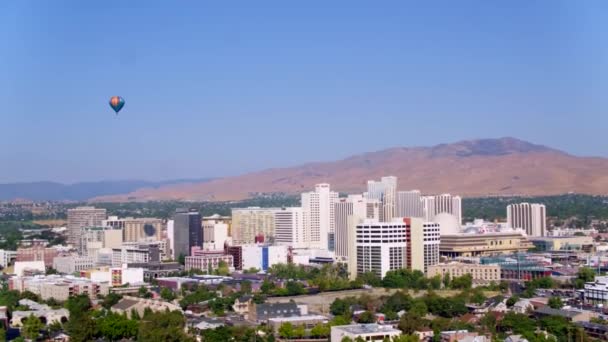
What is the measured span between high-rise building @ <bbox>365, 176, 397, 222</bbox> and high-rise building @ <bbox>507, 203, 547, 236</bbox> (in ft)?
16.0

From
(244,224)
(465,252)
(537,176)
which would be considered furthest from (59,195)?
(465,252)

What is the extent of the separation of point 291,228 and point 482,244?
7.18 m

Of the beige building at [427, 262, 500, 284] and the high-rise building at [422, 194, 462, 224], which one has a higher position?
the high-rise building at [422, 194, 462, 224]

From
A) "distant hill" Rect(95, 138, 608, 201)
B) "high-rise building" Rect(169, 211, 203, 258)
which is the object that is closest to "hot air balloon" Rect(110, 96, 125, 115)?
"high-rise building" Rect(169, 211, 203, 258)

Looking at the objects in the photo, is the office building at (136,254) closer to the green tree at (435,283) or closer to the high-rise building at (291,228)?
the high-rise building at (291,228)

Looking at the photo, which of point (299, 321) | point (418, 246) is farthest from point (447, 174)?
point (299, 321)

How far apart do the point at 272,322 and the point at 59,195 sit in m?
102

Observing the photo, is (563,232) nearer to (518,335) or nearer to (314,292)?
(314,292)

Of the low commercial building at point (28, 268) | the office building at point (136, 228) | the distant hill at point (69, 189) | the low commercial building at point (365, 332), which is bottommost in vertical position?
the low commercial building at point (365, 332)

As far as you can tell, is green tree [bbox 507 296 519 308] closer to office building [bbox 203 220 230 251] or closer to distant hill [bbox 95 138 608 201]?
office building [bbox 203 220 230 251]

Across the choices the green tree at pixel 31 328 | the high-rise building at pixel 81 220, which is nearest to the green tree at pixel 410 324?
the green tree at pixel 31 328

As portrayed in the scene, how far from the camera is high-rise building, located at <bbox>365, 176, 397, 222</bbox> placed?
121ft

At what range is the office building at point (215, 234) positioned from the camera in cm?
3805

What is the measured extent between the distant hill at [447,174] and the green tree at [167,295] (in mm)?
53764
